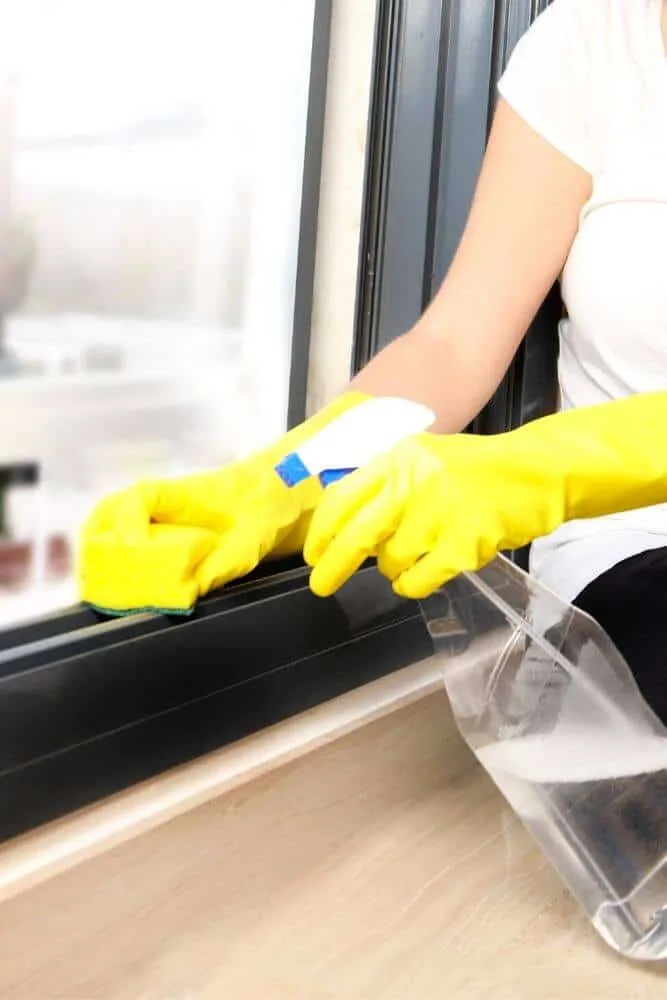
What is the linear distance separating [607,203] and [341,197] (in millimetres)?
292

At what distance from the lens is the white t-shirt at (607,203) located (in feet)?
2.60

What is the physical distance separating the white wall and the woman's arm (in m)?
0.18

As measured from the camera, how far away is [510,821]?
72cm

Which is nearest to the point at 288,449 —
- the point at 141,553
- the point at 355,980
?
the point at 141,553

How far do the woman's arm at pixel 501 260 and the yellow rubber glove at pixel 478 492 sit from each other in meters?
0.25

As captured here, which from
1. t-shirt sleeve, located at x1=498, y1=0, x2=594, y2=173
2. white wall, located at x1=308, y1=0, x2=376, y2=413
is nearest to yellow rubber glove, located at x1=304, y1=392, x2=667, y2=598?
t-shirt sleeve, located at x1=498, y1=0, x2=594, y2=173

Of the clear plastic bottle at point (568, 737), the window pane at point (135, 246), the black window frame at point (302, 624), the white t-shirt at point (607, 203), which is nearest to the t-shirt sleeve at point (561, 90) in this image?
the white t-shirt at point (607, 203)

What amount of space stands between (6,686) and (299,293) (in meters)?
0.54

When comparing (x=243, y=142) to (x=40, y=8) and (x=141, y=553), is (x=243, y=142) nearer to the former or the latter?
(x=40, y=8)

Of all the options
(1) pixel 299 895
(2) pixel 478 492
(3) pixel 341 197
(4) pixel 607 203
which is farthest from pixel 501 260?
(1) pixel 299 895

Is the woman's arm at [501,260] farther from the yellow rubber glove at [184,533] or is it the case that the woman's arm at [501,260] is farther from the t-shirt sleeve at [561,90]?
the yellow rubber glove at [184,533]

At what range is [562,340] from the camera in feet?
3.00

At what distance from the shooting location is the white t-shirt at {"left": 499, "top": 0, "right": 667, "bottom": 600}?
2.60 feet

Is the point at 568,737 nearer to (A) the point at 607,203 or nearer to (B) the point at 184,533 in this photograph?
(B) the point at 184,533
